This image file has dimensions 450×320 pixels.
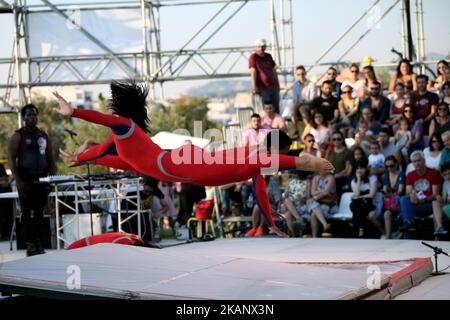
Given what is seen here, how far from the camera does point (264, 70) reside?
12.5 metres

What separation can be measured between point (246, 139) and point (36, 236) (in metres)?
3.42

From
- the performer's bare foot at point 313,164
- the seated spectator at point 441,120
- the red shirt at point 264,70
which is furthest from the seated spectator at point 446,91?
the performer's bare foot at point 313,164

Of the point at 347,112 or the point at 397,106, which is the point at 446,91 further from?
the point at 347,112

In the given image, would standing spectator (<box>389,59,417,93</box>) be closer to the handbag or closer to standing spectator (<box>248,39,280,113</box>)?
standing spectator (<box>248,39,280,113</box>)

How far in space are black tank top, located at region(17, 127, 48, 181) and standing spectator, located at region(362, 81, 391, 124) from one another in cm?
470

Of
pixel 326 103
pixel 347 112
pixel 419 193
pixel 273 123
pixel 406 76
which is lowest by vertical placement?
pixel 419 193

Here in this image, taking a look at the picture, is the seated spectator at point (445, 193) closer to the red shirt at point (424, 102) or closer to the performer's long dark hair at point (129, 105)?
the red shirt at point (424, 102)

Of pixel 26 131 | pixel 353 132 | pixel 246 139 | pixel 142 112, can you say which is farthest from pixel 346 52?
pixel 142 112

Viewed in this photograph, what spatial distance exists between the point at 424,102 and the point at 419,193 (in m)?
1.88

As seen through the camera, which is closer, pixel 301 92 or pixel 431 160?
pixel 431 160

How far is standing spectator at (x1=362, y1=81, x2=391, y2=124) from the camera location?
11.5m

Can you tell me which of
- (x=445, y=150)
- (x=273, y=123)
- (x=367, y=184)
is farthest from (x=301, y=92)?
(x=445, y=150)

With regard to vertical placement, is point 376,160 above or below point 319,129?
below
